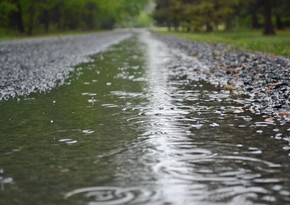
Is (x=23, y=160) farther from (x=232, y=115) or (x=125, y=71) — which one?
(x=125, y=71)

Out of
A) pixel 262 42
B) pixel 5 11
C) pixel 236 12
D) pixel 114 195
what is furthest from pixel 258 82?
pixel 236 12

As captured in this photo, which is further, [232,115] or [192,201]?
[232,115]

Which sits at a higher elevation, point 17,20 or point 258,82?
point 17,20

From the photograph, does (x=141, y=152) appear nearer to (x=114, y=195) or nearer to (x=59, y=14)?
(x=114, y=195)

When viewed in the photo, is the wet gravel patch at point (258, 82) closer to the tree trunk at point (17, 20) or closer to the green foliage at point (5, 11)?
the green foliage at point (5, 11)

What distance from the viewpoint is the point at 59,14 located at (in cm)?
10494

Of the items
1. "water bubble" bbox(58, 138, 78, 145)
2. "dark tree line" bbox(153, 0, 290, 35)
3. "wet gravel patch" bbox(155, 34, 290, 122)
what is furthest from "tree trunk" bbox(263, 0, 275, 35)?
"water bubble" bbox(58, 138, 78, 145)

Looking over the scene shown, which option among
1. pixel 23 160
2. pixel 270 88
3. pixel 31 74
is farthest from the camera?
pixel 31 74

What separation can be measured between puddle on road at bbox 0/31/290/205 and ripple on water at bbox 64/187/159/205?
1cm

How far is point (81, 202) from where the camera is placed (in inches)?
199

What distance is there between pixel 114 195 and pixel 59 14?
339ft

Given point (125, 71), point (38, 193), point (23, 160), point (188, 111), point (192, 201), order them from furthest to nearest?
1. point (125, 71)
2. point (188, 111)
3. point (23, 160)
4. point (38, 193)
5. point (192, 201)

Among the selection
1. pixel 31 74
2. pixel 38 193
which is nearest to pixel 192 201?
pixel 38 193

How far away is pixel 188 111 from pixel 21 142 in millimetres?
3986
